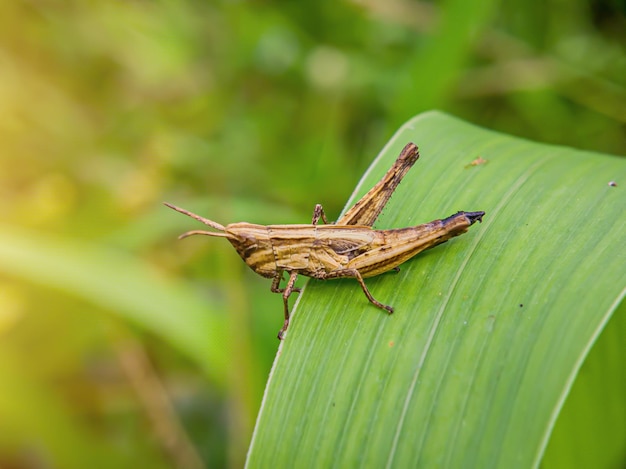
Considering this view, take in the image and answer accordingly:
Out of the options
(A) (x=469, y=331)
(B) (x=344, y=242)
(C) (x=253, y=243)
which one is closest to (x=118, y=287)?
(C) (x=253, y=243)

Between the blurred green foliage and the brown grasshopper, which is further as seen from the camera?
the blurred green foliage

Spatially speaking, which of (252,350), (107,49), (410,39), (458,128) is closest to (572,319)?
(458,128)

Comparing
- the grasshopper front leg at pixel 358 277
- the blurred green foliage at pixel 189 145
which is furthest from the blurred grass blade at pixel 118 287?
the grasshopper front leg at pixel 358 277

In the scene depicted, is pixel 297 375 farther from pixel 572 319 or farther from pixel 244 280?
pixel 244 280

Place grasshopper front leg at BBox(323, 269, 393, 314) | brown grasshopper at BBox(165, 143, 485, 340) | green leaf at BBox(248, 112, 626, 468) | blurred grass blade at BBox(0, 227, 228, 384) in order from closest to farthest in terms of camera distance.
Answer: green leaf at BBox(248, 112, 626, 468), grasshopper front leg at BBox(323, 269, 393, 314), brown grasshopper at BBox(165, 143, 485, 340), blurred grass blade at BBox(0, 227, 228, 384)

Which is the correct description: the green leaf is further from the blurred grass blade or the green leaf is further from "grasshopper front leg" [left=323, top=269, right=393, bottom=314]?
the blurred grass blade

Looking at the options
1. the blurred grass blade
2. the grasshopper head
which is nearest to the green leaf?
the grasshopper head
